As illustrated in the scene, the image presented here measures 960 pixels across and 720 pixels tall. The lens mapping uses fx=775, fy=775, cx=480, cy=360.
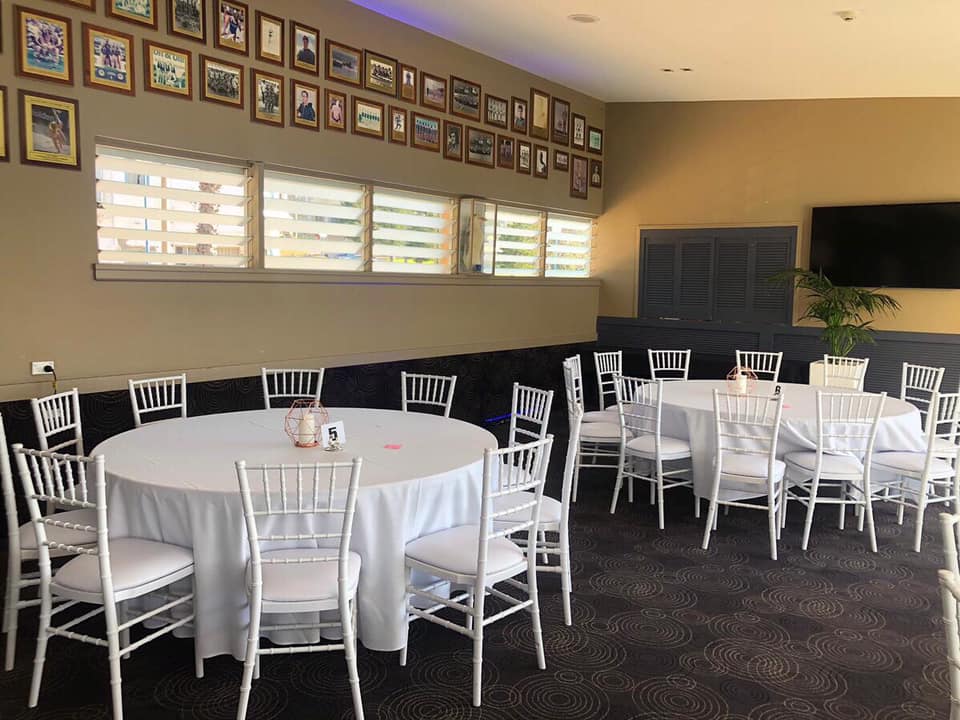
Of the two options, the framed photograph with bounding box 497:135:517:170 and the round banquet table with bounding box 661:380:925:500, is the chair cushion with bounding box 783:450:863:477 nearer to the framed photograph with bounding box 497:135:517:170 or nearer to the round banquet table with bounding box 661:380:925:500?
the round banquet table with bounding box 661:380:925:500

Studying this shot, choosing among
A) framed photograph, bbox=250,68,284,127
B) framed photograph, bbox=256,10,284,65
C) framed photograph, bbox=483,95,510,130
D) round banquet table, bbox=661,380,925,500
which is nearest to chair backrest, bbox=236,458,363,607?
round banquet table, bbox=661,380,925,500

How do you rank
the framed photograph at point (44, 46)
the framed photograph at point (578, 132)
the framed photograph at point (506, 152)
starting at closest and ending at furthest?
1. the framed photograph at point (44, 46)
2. the framed photograph at point (506, 152)
3. the framed photograph at point (578, 132)

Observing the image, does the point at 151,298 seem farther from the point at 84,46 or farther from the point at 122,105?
the point at 84,46

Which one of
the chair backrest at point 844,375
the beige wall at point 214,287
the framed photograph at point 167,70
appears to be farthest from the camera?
the chair backrest at point 844,375

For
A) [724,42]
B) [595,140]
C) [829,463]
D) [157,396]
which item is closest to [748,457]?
[829,463]

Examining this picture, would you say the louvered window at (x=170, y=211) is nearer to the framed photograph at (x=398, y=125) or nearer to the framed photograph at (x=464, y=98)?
the framed photograph at (x=398, y=125)

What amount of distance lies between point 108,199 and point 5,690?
283cm

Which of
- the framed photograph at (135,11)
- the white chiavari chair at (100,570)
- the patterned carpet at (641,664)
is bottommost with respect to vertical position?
the patterned carpet at (641,664)

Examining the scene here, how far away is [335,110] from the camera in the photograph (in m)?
5.68

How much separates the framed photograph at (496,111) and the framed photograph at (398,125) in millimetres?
1039

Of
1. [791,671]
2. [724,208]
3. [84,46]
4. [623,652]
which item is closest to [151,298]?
[84,46]

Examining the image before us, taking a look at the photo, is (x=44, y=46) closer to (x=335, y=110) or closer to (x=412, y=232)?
(x=335, y=110)

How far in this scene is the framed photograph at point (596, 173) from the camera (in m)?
8.45

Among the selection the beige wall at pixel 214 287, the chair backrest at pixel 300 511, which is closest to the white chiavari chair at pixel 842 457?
the chair backrest at pixel 300 511
